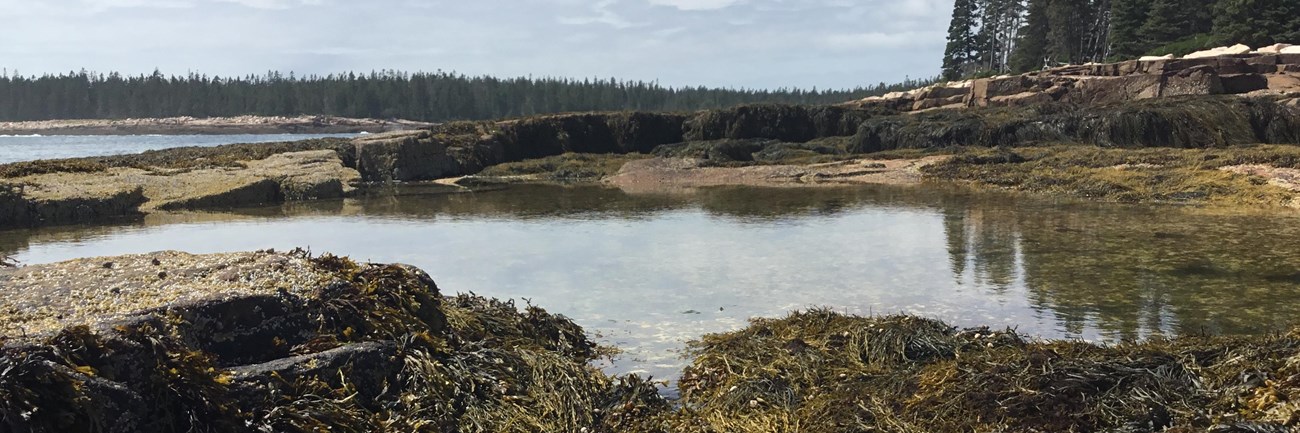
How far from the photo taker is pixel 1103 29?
69.8 m

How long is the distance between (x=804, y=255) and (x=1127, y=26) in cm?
5650

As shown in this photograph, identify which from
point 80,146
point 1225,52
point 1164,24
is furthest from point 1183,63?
point 80,146

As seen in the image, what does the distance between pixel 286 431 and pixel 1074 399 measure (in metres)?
4.60

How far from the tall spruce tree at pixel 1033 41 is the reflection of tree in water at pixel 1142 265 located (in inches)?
2279

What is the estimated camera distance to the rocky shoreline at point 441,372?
14.8ft

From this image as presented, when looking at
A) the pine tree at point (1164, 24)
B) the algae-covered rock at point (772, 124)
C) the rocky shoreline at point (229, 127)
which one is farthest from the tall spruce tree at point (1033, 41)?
the rocky shoreline at point (229, 127)

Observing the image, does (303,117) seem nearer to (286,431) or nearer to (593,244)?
(593,244)

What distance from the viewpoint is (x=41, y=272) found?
20.1 ft

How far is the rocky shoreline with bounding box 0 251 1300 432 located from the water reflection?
118 cm

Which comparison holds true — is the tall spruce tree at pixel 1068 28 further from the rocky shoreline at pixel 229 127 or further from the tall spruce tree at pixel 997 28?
the rocky shoreline at pixel 229 127

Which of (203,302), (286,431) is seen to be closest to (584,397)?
(286,431)

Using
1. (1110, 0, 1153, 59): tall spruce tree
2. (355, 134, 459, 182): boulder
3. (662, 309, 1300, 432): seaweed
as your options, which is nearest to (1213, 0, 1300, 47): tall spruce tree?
(1110, 0, 1153, 59): tall spruce tree

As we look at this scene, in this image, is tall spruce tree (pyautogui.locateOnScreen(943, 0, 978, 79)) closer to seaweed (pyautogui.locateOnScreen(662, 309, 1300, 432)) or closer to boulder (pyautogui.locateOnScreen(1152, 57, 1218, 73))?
boulder (pyautogui.locateOnScreen(1152, 57, 1218, 73))

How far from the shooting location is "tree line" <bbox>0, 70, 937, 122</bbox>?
145500 millimetres
